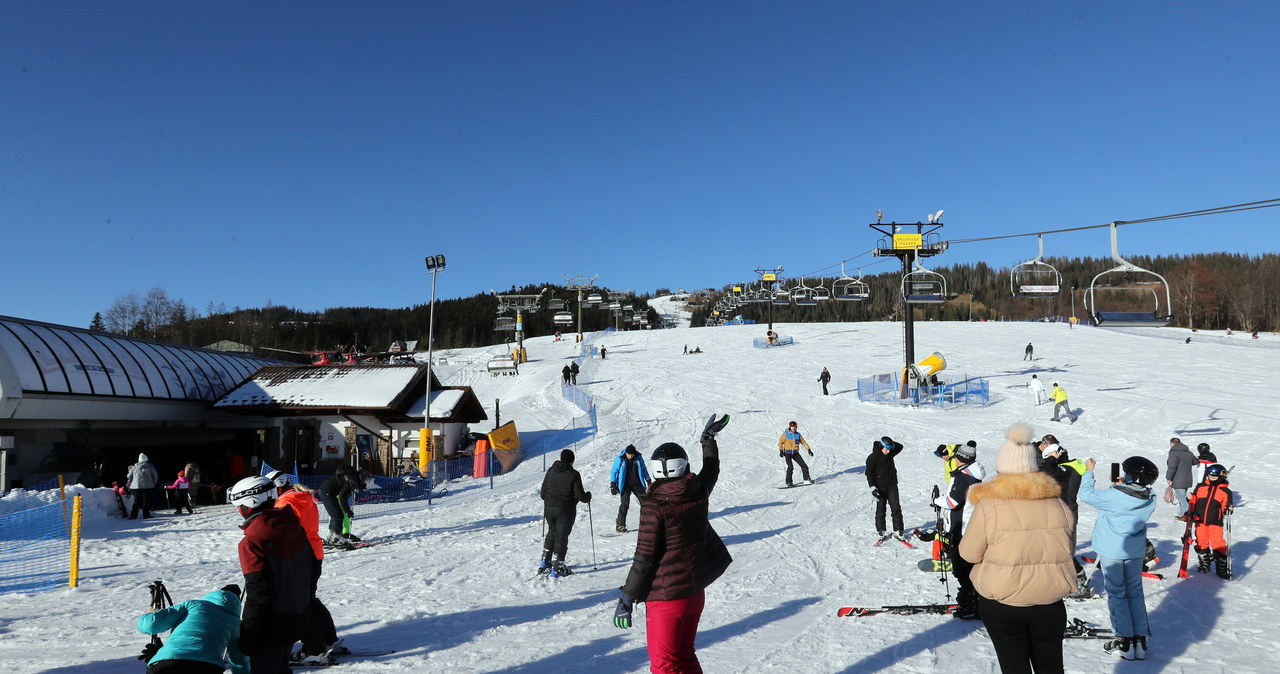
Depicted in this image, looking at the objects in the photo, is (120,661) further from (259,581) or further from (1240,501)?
(1240,501)

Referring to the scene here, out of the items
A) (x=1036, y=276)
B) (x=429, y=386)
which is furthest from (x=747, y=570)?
(x=429, y=386)

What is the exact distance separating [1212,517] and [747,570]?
4.83 metres

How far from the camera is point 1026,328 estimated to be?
59812mm

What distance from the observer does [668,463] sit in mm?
3797

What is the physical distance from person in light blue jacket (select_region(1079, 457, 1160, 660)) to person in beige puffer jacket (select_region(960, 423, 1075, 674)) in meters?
1.91

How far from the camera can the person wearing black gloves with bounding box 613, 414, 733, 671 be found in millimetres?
3711

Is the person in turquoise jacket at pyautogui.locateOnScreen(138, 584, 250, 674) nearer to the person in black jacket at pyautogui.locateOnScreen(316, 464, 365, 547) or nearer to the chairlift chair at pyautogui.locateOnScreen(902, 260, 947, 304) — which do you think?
the person in black jacket at pyautogui.locateOnScreen(316, 464, 365, 547)

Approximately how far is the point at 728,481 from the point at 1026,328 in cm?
5313

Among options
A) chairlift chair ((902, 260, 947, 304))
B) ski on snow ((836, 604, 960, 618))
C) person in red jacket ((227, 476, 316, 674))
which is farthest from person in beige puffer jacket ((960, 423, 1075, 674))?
chairlift chair ((902, 260, 947, 304))

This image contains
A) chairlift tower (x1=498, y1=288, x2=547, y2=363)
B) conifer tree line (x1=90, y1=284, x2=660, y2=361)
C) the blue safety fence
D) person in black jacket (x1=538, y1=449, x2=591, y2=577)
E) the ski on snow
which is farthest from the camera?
conifer tree line (x1=90, y1=284, x2=660, y2=361)

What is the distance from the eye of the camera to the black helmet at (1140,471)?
4.93 m

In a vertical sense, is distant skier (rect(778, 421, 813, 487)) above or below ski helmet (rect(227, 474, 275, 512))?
below

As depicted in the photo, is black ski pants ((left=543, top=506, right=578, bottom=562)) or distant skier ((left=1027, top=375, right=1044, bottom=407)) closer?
black ski pants ((left=543, top=506, right=578, bottom=562))

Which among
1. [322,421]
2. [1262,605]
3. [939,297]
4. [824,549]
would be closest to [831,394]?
[939,297]
